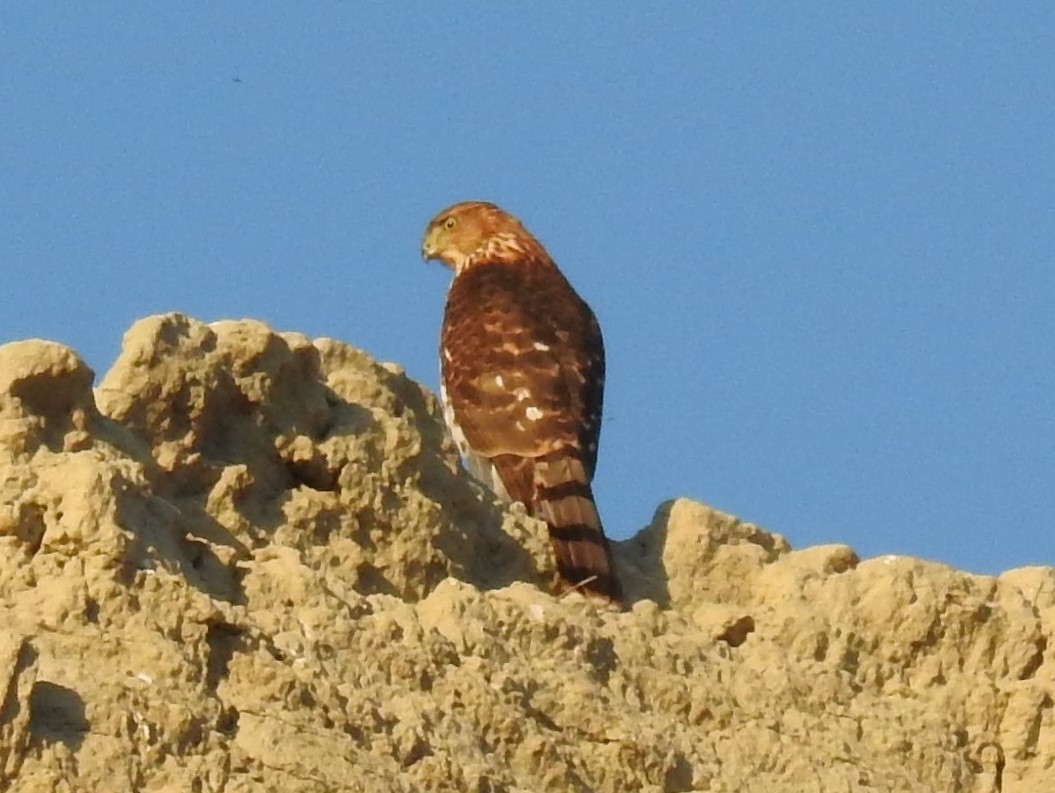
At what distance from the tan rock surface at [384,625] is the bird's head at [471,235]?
324cm

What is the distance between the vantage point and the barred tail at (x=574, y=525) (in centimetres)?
778

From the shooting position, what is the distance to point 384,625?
249 inches

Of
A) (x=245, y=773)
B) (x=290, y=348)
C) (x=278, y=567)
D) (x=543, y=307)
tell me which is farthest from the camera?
(x=543, y=307)

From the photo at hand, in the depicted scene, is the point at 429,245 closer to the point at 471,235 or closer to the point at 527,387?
the point at 471,235

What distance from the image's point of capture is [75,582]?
5770 millimetres

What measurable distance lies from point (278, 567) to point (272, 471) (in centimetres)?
91

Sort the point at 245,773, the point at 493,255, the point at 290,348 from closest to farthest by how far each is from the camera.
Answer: the point at 245,773, the point at 290,348, the point at 493,255

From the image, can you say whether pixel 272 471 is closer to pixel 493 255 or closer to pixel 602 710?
pixel 602 710

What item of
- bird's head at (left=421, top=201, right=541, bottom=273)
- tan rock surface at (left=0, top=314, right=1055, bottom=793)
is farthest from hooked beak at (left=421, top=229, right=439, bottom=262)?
tan rock surface at (left=0, top=314, right=1055, bottom=793)

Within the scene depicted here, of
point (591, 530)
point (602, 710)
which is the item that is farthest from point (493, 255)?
point (602, 710)

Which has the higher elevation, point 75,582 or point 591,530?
point 591,530

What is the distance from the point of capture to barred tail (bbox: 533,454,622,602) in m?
7.78


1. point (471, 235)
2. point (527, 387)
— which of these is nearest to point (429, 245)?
point (471, 235)

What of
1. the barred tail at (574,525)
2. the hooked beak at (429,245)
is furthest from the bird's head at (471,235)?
the barred tail at (574,525)
